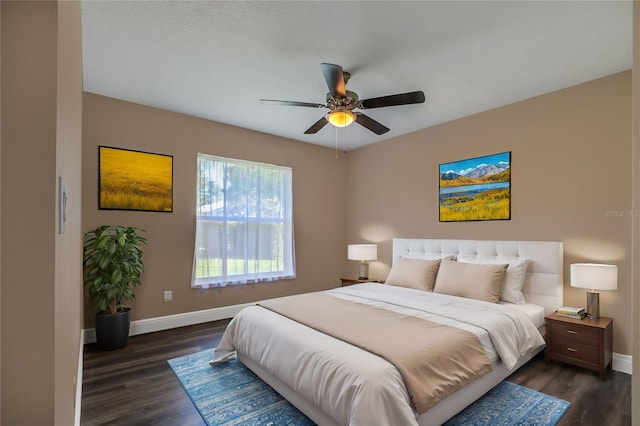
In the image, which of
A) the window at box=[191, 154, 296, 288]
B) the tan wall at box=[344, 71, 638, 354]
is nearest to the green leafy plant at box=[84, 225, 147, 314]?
the window at box=[191, 154, 296, 288]

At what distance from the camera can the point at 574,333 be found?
9.04 ft

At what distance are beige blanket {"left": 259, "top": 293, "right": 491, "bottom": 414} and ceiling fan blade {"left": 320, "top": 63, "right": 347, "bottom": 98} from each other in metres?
1.84

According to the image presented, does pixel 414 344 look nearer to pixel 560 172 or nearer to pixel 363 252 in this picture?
pixel 560 172

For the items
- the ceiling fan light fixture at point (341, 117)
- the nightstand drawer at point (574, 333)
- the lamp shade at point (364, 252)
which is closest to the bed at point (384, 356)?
the nightstand drawer at point (574, 333)

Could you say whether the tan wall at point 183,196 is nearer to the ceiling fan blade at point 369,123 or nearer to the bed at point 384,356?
the bed at point 384,356

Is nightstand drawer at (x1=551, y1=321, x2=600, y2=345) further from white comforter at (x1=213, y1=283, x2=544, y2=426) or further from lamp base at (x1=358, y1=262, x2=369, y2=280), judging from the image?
lamp base at (x1=358, y1=262, x2=369, y2=280)

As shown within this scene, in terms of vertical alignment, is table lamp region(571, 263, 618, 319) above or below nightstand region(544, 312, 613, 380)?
above

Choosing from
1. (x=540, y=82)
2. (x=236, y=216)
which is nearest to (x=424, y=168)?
(x=540, y=82)

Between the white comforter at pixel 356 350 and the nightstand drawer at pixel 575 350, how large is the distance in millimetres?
196

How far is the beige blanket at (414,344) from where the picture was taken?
5.61 feet

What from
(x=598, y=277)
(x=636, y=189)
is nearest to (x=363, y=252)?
(x=598, y=277)

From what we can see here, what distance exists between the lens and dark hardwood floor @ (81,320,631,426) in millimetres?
2080

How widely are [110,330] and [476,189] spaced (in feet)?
14.6

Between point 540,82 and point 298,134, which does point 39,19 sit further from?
point 298,134
